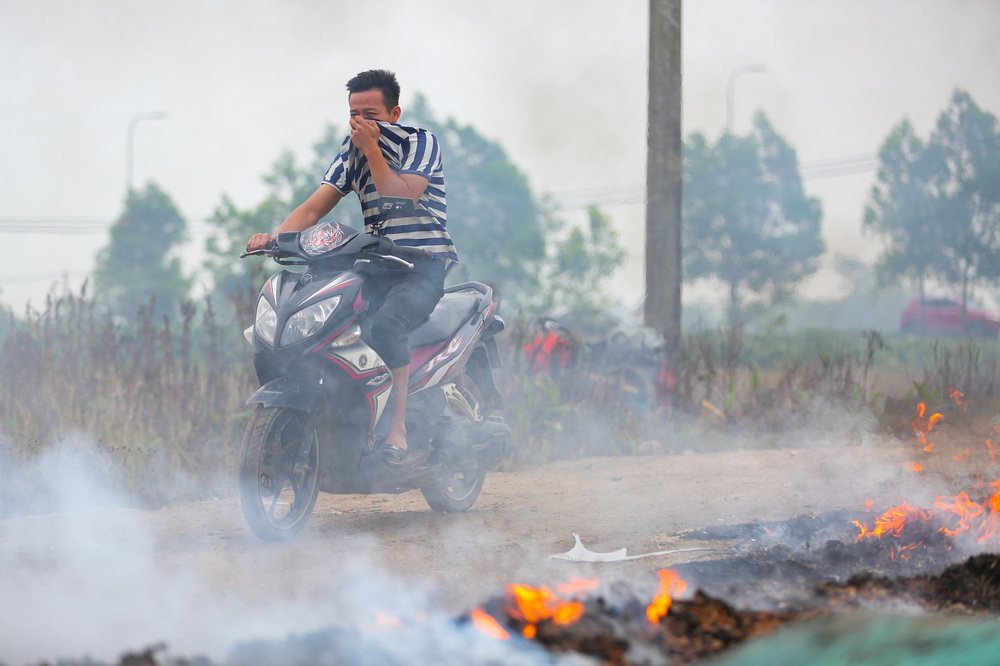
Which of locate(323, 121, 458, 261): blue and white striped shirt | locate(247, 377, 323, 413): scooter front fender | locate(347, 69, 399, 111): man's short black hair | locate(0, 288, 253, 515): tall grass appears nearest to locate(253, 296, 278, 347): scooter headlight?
locate(247, 377, 323, 413): scooter front fender

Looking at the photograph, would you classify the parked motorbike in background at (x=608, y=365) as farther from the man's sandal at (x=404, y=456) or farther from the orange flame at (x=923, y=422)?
the man's sandal at (x=404, y=456)

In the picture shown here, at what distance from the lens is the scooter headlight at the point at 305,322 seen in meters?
4.82

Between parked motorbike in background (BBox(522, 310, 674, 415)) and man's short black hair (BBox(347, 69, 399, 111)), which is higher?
man's short black hair (BBox(347, 69, 399, 111))

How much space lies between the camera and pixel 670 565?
14.4 feet

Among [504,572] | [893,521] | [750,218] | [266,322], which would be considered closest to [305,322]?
[266,322]

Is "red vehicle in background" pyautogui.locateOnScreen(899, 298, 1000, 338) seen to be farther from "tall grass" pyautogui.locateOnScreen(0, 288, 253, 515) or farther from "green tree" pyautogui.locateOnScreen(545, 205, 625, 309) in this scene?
"tall grass" pyautogui.locateOnScreen(0, 288, 253, 515)

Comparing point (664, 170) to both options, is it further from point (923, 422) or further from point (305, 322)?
point (305, 322)

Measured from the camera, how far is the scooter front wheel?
4742 millimetres

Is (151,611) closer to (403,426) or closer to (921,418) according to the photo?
(403,426)

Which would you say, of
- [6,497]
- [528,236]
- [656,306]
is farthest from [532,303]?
[6,497]

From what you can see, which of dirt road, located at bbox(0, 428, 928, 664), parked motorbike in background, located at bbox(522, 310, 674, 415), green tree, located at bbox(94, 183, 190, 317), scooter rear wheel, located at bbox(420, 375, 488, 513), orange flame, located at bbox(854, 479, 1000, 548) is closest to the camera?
dirt road, located at bbox(0, 428, 928, 664)

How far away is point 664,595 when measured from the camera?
11.5 ft

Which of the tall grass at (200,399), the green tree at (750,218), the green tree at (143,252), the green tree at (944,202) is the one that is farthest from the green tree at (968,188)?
the green tree at (143,252)

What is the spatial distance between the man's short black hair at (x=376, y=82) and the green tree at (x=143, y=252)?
5340 cm
